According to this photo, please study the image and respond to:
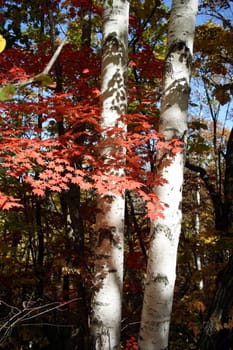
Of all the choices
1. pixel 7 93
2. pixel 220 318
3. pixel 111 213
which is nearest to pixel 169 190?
pixel 111 213

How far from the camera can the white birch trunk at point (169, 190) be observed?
2.51 metres

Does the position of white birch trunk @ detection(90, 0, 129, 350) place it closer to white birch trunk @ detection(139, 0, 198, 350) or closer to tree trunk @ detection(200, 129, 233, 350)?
white birch trunk @ detection(139, 0, 198, 350)

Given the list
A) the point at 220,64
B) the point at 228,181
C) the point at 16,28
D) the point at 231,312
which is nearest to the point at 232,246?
the point at 231,312

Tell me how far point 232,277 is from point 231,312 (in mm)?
381

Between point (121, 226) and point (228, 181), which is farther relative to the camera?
point (228, 181)

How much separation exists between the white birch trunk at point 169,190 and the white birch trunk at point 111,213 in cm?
28

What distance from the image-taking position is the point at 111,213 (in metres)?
2.76

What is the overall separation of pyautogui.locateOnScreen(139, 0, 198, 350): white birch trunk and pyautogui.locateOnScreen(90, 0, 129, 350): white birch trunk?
0.28m

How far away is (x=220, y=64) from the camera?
6.61m

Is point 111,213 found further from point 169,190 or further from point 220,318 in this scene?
point 220,318

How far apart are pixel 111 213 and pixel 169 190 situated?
0.57 m

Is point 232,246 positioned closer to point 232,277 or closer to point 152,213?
point 232,277

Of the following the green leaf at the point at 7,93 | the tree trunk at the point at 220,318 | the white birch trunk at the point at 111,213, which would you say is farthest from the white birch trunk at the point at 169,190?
the green leaf at the point at 7,93

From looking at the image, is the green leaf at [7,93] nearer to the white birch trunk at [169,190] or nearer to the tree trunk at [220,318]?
the white birch trunk at [169,190]
